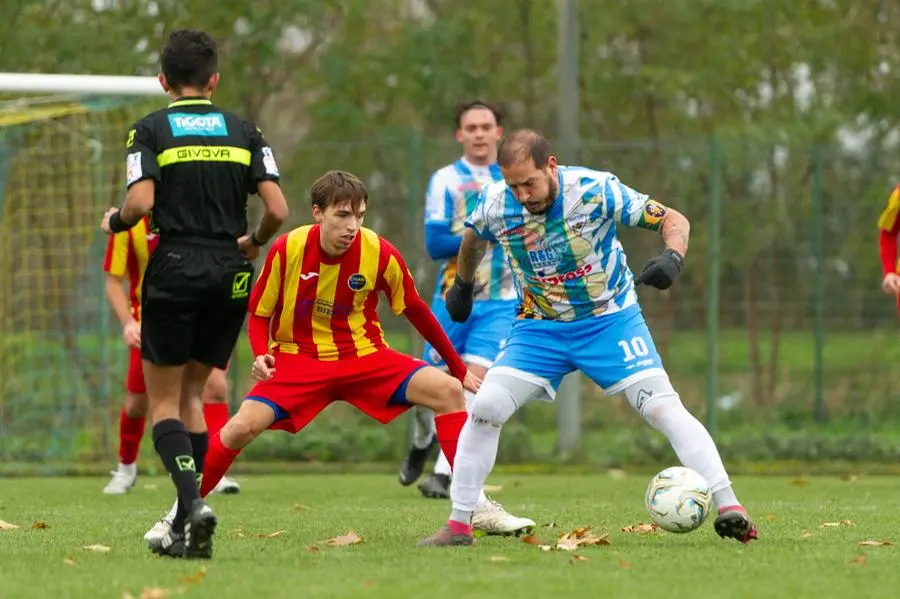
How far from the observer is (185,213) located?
6.70m

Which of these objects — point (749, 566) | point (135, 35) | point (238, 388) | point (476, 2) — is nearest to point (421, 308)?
point (749, 566)

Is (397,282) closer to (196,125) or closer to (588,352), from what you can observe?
(588,352)

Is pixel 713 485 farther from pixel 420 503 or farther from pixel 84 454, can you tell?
pixel 84 454

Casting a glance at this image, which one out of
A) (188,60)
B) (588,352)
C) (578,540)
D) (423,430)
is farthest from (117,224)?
(423,430)

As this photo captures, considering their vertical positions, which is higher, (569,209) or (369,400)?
(569,209)

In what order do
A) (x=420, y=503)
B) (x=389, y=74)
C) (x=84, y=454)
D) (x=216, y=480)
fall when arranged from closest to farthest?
(x=216, y=480), (x=420, y=503), (x=84, y=454), (x=389, y=74)

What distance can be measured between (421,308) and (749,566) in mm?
1983

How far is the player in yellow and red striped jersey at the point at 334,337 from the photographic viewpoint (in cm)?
718

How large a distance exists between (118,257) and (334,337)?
326cm

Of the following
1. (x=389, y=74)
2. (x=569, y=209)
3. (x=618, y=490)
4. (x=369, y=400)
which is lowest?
(x=618, y=490)

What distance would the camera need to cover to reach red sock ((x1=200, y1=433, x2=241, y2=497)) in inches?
283

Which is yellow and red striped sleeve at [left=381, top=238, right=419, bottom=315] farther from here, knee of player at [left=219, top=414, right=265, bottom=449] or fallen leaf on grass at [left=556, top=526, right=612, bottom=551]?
fallen leaf on grass at [left=556, top=526, right=612, bottom=551]

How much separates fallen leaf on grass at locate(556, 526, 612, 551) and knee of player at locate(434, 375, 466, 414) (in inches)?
28.5

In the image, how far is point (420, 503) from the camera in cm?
955
